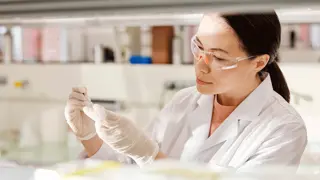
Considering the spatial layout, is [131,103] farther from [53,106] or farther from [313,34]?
[313,34]

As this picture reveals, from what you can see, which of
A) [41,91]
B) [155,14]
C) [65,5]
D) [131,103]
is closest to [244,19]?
[155,14]

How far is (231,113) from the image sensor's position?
0.82m

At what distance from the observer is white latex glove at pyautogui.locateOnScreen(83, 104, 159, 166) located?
0.71 metres

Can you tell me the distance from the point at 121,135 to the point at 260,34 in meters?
0.31

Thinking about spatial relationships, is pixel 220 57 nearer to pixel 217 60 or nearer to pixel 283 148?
pixel 217 60

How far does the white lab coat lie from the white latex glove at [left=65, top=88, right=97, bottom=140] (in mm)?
46

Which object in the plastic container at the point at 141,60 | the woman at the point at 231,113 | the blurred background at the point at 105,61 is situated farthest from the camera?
the plastic container at the point at 141,60

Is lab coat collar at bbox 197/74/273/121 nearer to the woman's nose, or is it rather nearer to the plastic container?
the woman's nose

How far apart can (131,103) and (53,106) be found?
0.73ft

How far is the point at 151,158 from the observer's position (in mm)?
721

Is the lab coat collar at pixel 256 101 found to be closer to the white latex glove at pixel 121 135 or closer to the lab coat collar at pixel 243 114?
the lab coat collar at pixel 243 114

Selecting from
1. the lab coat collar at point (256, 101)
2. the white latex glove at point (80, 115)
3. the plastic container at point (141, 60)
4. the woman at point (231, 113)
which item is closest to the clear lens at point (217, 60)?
the woman at point (231, 113)

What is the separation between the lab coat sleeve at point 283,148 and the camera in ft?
2.23

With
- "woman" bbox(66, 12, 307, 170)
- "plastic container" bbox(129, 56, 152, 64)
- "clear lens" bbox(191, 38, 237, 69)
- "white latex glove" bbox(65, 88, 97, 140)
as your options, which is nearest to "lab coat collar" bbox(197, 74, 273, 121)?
"woman" bbox(66, 12, 307, 170)
